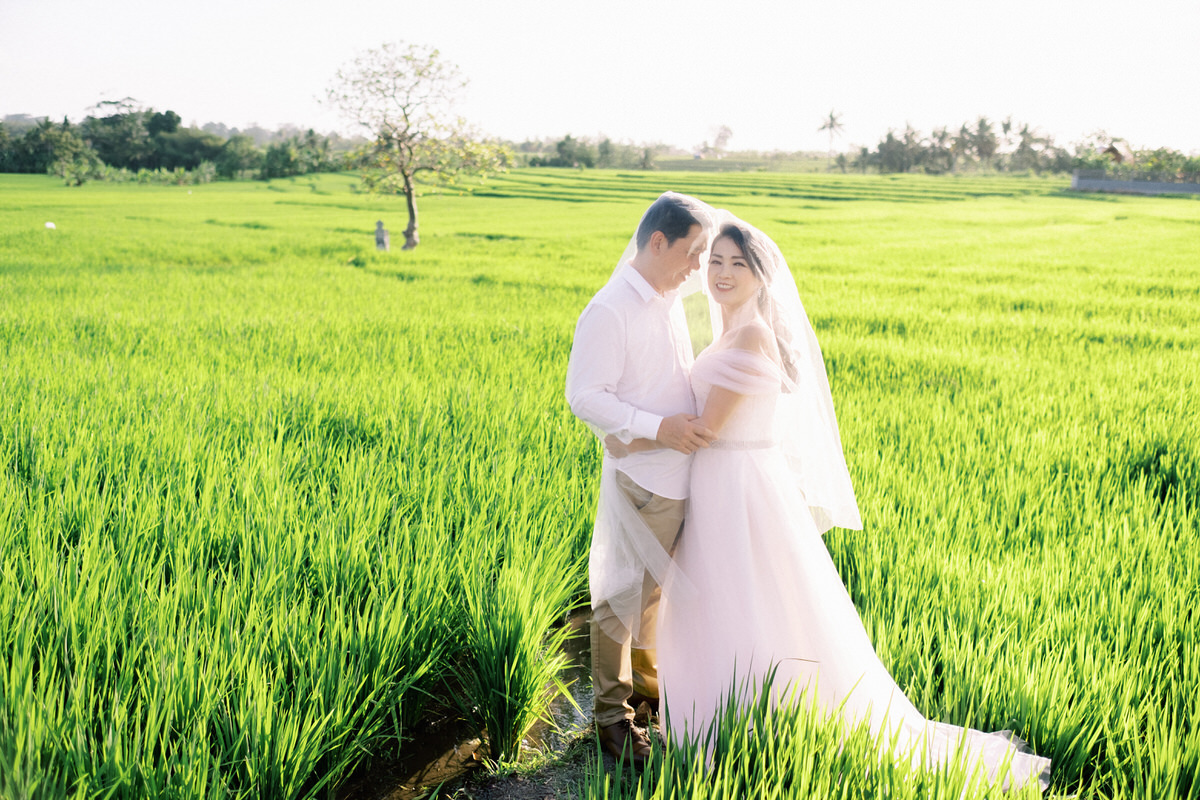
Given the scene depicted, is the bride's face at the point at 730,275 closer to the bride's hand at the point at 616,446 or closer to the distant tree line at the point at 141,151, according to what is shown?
the bride's hand at the point at 616,446

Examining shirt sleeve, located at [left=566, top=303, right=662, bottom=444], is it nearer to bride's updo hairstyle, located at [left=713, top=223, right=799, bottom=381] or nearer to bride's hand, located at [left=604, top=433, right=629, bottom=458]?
bride's hand, located at [left=604, top=433, right=629, bottom=458]

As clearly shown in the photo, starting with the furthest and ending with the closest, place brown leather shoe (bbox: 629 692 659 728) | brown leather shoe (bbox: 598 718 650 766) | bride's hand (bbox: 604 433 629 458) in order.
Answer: brown leather shoe (bbox: 629 692 659 728)
brown leather shoe (bbox: 598 718 650 766)
bride's hand (bbox: 604 433 629 458)

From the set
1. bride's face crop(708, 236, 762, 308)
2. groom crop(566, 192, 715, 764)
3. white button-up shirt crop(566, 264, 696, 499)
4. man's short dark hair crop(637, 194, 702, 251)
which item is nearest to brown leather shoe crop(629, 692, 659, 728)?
groom crop(566, 192, 715, 764)

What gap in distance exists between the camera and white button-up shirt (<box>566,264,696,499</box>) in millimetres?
1992

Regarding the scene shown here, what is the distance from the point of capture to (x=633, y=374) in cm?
210

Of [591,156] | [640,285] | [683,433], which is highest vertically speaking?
[591,156]

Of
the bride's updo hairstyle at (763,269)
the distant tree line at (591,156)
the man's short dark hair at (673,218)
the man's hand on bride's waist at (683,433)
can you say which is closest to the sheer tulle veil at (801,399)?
the bride's updo hairstyle at (763,269)

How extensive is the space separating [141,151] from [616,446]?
60109 millimetres

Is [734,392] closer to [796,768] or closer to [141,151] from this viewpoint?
[796,768]

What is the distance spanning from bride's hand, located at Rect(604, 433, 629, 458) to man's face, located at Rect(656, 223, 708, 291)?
47cm

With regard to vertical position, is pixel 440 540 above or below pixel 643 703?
above

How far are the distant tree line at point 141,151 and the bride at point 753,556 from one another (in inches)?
1793

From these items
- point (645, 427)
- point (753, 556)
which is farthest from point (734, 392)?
point (753, 556)

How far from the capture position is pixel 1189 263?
49.3 feet
